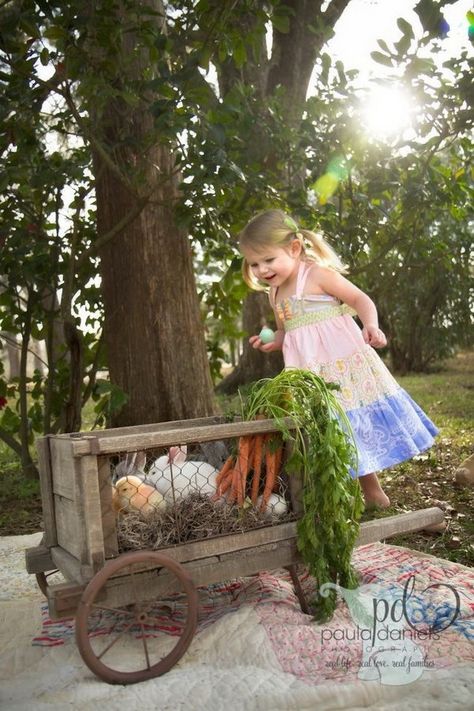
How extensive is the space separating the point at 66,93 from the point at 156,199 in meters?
0.94

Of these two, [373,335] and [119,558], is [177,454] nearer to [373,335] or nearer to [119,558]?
[119,558]

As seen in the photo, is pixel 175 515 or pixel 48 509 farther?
pixel 48 509

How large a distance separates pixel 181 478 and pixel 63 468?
16.6 inches

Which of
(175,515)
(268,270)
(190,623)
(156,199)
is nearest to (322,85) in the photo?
(156,199)

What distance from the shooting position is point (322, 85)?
427cm

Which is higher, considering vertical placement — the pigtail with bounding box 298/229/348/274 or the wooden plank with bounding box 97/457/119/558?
the pigtail with bounding box 298/229/348/274

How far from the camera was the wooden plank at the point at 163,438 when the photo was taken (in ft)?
6.62

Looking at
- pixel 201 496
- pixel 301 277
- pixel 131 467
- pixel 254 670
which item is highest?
pixel 301 277

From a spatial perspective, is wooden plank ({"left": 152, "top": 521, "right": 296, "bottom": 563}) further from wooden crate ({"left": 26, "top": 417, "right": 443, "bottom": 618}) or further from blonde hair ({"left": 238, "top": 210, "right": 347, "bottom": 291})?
blonde hair ({"left": 238, "top": 210, "right": 347, "bottom": 291})

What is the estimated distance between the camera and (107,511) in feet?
6.91

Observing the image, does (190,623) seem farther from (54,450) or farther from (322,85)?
(322,85)

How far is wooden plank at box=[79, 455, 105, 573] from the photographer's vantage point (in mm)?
2020

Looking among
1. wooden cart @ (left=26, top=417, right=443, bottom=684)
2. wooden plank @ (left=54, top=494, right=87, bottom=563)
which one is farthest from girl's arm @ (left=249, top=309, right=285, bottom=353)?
wooden plank @ (left=54, top=494, right=87, bottom=563)

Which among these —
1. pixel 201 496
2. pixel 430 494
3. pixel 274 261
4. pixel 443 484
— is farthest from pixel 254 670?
pixel 443 484
